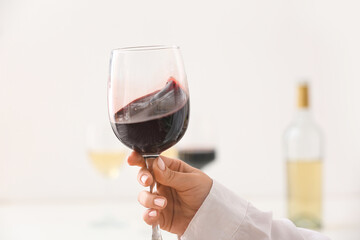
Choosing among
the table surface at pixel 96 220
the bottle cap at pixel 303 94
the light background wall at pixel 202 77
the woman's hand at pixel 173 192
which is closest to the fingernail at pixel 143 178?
the woman's hand at pixel 173 192

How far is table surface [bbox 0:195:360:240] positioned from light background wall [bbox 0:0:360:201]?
0.49 ft

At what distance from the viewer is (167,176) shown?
0.86 metres

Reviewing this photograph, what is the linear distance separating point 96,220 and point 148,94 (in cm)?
110

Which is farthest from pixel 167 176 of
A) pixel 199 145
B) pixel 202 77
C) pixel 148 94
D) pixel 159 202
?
pixel 202 77

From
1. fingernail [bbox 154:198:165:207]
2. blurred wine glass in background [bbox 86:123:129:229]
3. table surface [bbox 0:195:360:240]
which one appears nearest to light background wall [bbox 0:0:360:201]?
table surface [bbox 0:195:360:240]

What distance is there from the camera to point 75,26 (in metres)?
2.23

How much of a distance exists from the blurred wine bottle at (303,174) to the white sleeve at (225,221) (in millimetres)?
755

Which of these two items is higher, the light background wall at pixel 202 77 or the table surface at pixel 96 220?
the light background wall at pixel 202 77

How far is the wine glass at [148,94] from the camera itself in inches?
31.3

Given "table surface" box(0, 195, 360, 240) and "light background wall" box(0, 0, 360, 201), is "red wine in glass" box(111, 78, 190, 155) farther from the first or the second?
"light background wall" box(0, 0, 360, 201)

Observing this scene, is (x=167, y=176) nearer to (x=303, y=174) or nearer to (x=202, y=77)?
(x=303, y=174)

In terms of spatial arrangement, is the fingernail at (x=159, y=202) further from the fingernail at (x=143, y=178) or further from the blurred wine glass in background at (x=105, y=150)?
the blurred wine glass in background at (x=105, y=150)

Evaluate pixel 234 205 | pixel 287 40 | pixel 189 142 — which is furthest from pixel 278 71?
pixel 234 205

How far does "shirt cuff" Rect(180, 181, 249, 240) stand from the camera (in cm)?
92
